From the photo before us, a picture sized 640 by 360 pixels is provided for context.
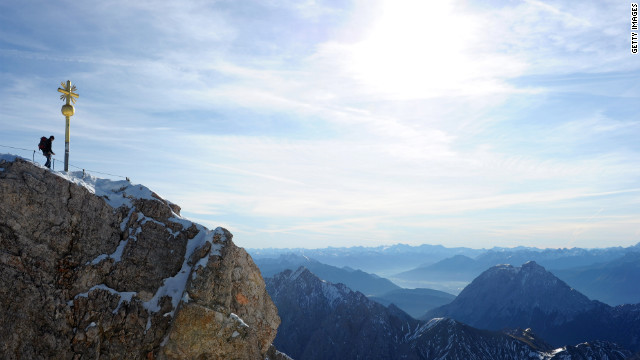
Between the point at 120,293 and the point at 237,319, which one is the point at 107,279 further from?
the point at 237,319

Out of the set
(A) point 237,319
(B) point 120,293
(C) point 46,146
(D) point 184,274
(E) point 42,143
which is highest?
(E) point 42,143

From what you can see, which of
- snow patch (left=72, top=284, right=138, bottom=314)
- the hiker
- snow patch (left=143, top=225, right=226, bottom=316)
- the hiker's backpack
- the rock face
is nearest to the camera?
the rock face

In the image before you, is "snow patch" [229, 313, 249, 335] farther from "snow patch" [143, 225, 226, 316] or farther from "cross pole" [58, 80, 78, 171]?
"cross pole" [58, 80, 78, 171]

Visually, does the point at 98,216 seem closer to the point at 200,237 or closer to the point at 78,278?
the point at 78,278

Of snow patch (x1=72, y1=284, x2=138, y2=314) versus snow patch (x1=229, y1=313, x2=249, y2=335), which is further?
snow patch (x1=229, y1=313, x2=249, y2=335)

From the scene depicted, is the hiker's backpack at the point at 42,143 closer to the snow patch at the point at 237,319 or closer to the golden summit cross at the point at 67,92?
the golden summit cross at the point at 67,92

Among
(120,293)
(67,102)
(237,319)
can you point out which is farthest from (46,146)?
(237,319)

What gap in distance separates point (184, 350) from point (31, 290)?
10344 millimetres

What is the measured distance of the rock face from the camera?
25.3 meters

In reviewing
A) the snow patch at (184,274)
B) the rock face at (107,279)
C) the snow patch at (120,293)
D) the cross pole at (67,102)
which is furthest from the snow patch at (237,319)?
the cross pole at (67,102)

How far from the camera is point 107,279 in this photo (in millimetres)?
28562

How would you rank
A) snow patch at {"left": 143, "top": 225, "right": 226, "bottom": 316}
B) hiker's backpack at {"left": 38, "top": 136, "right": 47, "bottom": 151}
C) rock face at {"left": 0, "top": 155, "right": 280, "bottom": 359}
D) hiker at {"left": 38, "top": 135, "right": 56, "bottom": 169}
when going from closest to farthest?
1. rock face at {"left": 0, "top": 155, "right": 280, "bottom": 359}
2. snow patch at {"left": 143, "top": 225, "right": 226, "bottom": 316}
3. hiker at {"left": 38, "top": 135, "right": 56, "bottom": 169}
4. hiker's backpack at {"left": 38, "top": 136, "right": 47, "bottom": 151}

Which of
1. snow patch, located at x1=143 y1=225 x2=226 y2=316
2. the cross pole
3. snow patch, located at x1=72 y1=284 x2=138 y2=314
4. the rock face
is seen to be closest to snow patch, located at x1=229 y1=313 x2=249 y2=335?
the rock face

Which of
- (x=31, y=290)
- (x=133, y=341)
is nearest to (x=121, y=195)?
(x=31, y=290)
